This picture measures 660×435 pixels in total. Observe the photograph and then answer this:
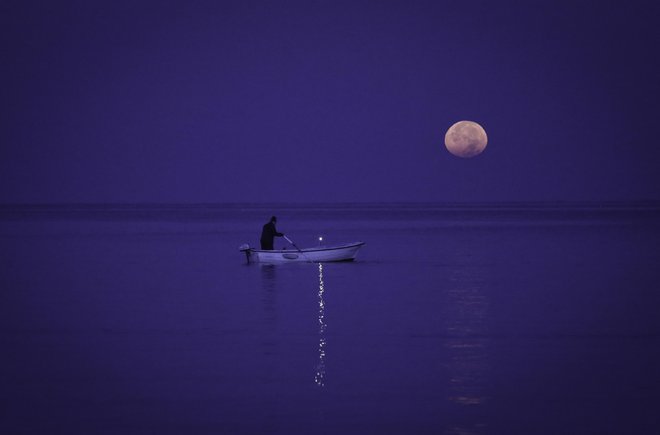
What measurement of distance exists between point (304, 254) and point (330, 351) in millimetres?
20802

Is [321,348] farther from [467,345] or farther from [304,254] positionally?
[304,254]

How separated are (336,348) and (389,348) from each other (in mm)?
1036

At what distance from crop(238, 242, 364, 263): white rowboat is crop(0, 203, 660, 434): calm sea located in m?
2.02

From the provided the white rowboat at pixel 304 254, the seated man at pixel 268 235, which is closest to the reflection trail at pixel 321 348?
the seated man at pixel 268 235

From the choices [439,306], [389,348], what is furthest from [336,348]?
[439,306]

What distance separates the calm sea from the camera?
1264 cm

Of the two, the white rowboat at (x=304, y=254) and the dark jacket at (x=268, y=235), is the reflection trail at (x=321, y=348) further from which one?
the white rowboat at (x=304, y=254)

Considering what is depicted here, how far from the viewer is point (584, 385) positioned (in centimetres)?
1458

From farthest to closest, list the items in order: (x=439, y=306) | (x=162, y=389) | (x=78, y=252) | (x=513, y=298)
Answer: (x=78, y=252), (x=513, y=298), (x=439, y=306), (x=162, y=389)

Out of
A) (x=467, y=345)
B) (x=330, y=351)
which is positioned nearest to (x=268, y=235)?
(x=467, y=345)

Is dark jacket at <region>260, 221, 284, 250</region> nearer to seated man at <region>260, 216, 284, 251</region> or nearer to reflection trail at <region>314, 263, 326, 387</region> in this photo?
seated man at <region>260, 216, 284, 251</region>

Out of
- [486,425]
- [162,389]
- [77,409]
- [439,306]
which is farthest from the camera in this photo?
[439,306]

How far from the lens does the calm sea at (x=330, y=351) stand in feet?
41.5

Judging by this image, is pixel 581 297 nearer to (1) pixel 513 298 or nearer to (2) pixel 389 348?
(1) pixel 513 298
